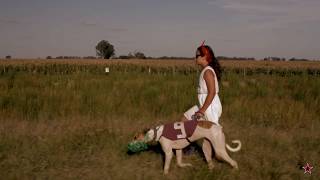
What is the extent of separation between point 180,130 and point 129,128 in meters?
2.88

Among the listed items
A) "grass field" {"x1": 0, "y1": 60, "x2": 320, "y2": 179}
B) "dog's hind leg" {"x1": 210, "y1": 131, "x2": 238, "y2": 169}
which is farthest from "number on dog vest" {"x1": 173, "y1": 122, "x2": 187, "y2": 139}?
"grass field" {"x1": 0, "y1": 60, "x2": 320, "y2": 179}

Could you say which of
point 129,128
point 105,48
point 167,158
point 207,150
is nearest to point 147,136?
point 167,158

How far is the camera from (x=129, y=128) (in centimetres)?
803

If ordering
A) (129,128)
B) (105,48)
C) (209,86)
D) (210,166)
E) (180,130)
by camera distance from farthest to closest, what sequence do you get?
(105,48) < (129,128) < (210,166) < (209,86) < (180,130)

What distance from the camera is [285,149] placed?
678 centimetres

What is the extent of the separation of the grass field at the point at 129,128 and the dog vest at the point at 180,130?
49 cm

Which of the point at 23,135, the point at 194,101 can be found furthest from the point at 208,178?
the point at 194,101

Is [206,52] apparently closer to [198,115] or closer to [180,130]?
[198,115]

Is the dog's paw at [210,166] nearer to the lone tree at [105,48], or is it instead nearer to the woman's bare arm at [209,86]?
the woman's bare arm at [209,86]

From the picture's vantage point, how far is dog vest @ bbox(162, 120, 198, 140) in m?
5.27

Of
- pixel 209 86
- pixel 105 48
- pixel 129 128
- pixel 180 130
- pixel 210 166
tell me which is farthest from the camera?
pixel 105 48

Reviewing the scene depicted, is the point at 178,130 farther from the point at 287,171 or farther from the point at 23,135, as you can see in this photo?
the point at 23,135

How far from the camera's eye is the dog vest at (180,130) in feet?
17.3

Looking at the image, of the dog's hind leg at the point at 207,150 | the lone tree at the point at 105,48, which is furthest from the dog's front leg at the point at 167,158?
the lone tree at the point at 105,48
